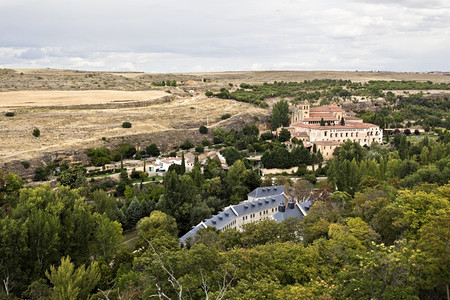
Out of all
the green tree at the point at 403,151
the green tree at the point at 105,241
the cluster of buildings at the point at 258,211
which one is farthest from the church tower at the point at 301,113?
the green tree at the point at 105,241

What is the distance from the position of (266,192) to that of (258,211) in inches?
223

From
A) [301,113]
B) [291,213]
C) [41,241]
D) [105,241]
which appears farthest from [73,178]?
[301,113]

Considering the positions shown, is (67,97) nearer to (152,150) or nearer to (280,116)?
(152,150)

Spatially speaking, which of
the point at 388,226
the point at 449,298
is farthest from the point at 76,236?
the point at 449,298

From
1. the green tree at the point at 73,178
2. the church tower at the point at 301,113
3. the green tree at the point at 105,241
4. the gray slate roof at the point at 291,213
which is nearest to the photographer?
the green tree at the point at 105,241

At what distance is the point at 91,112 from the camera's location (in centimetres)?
8638

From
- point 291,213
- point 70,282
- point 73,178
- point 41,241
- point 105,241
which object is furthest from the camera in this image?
point 73,178

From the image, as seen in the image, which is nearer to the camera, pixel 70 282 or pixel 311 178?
pixel 70 282

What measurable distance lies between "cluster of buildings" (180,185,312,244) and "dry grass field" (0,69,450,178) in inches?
1242

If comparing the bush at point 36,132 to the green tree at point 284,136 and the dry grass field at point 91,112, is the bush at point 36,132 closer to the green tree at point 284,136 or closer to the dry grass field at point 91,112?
the dry grass field at point 91,112

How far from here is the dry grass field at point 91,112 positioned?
67.6 meters

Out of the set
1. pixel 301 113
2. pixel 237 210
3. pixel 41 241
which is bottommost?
pixel 237 210

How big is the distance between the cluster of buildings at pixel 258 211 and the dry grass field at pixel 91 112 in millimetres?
31541

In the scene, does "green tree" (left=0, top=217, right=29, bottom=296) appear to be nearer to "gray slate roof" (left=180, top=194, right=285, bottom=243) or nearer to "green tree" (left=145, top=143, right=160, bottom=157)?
"gray slate roof" (left=180, top=194, right=285, bottom=243)
